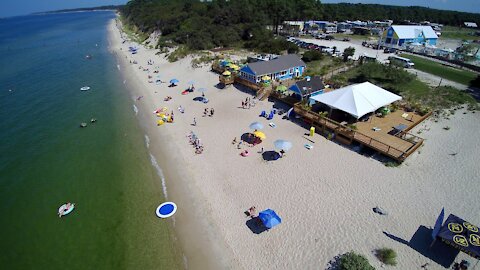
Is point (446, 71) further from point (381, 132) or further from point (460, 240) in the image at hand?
point (460, 240)

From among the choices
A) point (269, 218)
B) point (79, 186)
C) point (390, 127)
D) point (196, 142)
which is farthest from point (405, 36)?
point (79, 186)

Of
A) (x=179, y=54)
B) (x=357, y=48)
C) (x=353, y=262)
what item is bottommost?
(x=353, y=262)

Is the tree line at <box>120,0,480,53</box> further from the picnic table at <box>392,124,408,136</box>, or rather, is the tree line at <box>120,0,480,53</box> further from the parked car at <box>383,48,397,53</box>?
the picnic table at <box>392,124,408,136</box>

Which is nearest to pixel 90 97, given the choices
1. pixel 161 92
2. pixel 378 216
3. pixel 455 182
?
pixel 161 92

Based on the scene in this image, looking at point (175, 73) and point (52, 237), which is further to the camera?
point (175, 73)

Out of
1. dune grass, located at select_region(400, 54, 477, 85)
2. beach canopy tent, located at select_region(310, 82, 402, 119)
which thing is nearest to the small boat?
beach canopy tent, located at select_region(310, 82, 402, 119)

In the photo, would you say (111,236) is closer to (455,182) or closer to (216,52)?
(455,182)

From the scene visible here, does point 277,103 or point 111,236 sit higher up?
point 277,103
